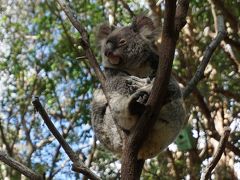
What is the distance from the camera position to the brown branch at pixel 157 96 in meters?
2.60

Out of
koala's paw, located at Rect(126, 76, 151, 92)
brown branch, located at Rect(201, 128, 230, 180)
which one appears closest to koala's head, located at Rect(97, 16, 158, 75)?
koala's paw, located at Rect(126, 76, 151, 92)

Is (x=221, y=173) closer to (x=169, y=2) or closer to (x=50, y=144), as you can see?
(x=50, y=144)

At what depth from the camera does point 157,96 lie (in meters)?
2.71

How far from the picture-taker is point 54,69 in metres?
9.30

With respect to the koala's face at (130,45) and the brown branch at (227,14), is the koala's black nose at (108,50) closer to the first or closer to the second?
the koala's face at (130,45)

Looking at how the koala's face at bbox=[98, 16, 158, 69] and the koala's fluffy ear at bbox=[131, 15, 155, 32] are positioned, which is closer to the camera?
the koala's face at bbox=[98, 16, 158, 69]

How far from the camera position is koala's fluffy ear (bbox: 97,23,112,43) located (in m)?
4.38

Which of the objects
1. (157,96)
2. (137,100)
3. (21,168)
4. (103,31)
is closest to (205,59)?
(137,100)

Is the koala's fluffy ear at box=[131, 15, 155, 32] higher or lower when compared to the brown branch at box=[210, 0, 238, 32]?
lower

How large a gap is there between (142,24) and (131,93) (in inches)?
35.3

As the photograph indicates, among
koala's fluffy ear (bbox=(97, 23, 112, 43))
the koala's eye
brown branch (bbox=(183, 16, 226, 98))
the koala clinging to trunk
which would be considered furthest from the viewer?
koala's fluffy ear (bbox=(97, 23, 112, 43))

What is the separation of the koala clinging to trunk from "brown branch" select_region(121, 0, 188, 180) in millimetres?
247

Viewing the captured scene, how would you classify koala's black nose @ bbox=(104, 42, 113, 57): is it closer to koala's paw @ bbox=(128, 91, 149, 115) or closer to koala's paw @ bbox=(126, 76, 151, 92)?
koala's paw @ bbox=(126, 76, 151, 92)

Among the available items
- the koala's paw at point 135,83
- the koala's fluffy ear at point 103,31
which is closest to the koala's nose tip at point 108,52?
the koala's paw at point 135,83
